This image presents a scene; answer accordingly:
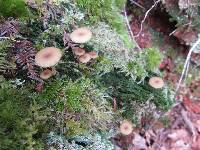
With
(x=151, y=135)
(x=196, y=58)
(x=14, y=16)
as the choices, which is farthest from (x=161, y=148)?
(x=14, y=16)

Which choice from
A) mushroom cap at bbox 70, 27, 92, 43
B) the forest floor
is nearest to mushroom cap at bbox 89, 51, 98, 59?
mushroom cap at bbox 70, 27, 92, 43

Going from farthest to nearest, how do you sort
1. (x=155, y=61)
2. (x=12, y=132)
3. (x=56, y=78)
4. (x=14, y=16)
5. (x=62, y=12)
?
1. (x=155, y=61)
2. (x=62, y=12)
3. (x=14, y=16)
4. (x=56, y=78)
5. (x=12, y=132)

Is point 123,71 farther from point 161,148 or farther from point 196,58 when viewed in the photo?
point 196,58

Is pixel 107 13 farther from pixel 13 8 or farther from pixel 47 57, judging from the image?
pixel 47 57

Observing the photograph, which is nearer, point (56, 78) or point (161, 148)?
point (56, 78)

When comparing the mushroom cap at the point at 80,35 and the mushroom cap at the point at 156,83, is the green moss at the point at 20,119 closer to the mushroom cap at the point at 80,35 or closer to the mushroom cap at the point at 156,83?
the mushroom cap at the point at 80,35

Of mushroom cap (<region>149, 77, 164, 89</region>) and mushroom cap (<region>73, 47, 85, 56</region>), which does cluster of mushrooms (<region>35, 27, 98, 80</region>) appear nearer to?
mushroom cap (<region>73, 47, 85, 56</region>)

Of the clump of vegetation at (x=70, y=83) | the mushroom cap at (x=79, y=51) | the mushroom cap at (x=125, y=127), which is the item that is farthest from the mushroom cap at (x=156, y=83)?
the mushroom cap at (x=79, y=51)
